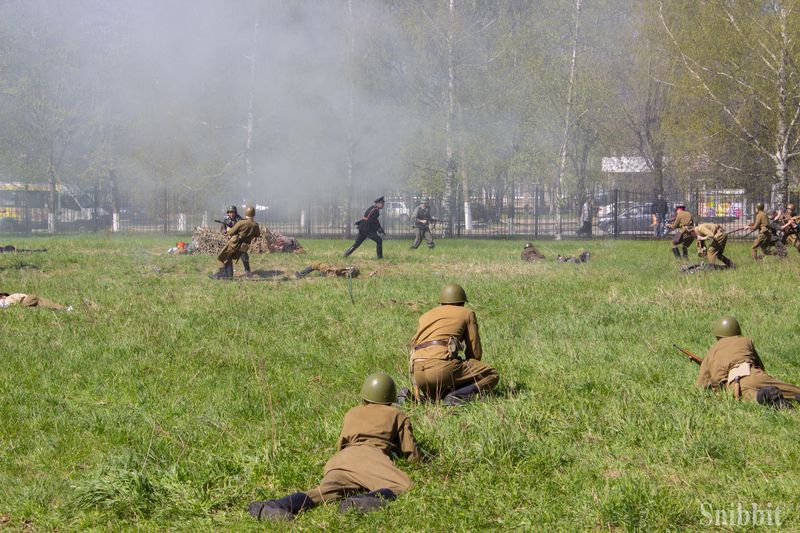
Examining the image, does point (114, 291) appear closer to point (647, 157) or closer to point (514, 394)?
point (514, 394)

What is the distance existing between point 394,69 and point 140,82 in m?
12.4

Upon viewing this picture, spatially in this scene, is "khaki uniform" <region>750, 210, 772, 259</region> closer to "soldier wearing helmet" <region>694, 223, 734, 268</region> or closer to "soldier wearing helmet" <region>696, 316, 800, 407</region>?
"soldier wearing helmet" <region>694, 223, 734, 268</region>

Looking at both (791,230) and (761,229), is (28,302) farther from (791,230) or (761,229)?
(791,230)

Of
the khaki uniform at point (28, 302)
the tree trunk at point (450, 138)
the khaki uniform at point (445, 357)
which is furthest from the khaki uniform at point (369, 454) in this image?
the tree trunk at point (450, 138)

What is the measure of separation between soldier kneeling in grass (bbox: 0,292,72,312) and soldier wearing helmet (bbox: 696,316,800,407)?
7985 millimetres

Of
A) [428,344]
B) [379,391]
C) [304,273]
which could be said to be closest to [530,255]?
[304,273]

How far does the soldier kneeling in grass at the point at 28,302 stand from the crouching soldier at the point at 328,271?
211 inches

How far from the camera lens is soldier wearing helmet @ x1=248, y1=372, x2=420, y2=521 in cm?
443

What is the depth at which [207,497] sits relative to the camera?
15.5 ft

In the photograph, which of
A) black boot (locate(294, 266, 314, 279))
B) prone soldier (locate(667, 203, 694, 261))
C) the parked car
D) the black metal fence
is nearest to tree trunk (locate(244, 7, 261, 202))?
the black metal fence

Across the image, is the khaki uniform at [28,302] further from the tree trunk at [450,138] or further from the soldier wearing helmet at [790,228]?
the tree trunk at [450,138]

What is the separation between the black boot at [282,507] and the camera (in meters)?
4.34

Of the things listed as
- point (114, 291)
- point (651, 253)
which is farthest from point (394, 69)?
point (114, 291)

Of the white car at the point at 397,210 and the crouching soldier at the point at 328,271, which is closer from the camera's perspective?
the crouching soldier at the point at 328,271
